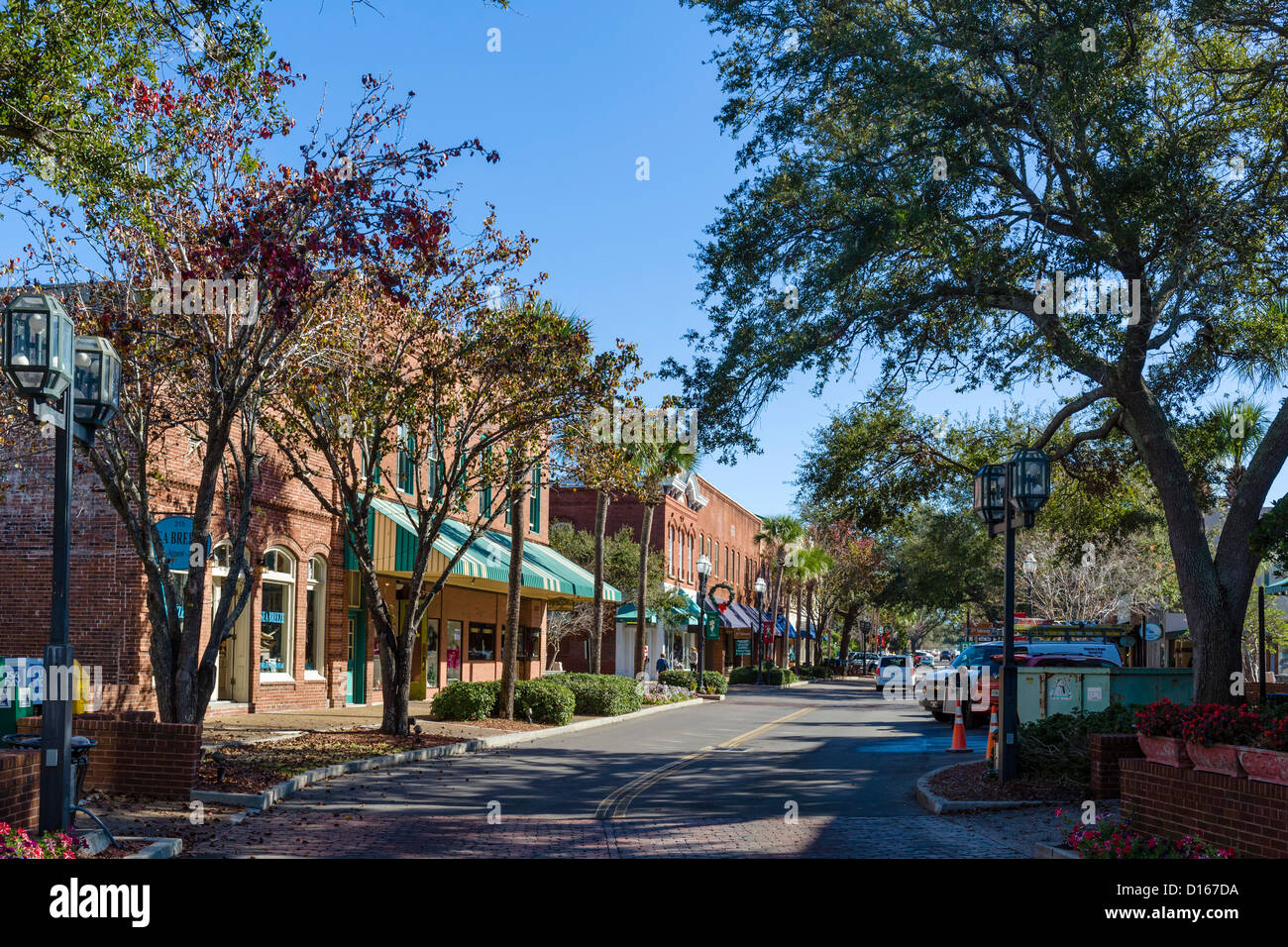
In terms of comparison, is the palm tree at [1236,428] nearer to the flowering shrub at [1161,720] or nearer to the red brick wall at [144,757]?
the flowering shrub at [1161,720]

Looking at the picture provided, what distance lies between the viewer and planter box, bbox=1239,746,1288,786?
742 cm

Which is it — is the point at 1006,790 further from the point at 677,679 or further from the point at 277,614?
the point at 677,679

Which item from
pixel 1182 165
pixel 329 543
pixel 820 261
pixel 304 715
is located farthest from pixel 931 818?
pixel 329 543

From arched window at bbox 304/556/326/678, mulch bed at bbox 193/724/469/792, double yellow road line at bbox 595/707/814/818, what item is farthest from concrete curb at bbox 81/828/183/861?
arched window at bbox 304/556/326/678

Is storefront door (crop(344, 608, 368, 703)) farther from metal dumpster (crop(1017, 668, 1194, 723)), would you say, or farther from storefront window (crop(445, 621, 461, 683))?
metal dumpster (crop(1017, 668, 1194, 723))

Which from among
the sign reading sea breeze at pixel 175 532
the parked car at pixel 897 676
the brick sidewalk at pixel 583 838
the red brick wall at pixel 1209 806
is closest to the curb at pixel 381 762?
the brick sidewalk at pixel 583 838

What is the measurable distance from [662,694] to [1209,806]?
26017 mm

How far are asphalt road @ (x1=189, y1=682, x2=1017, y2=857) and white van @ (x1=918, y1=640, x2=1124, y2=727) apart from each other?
61.5 inches

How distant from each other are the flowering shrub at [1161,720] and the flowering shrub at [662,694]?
22107 millimetres

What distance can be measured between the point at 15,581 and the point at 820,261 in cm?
1419

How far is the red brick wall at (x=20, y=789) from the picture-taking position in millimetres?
8328
